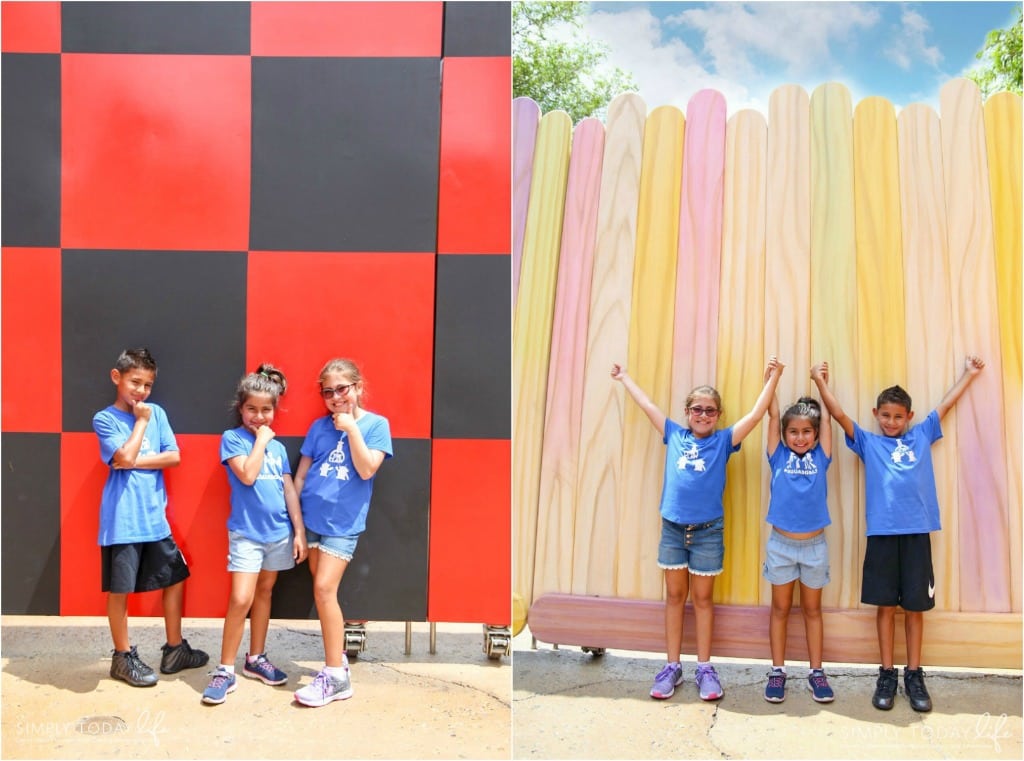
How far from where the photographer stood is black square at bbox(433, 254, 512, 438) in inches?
113

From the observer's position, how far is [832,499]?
2727mm

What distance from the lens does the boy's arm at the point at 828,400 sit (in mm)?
2652

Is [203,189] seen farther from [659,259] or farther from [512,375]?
[659,259]

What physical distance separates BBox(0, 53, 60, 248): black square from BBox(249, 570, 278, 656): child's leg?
1.48 metres

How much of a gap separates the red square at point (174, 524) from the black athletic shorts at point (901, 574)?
2.29 meters

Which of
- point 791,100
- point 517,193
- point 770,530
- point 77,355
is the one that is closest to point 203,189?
point 77,355

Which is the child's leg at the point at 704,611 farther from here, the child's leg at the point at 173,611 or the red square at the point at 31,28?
the red square at the point at 31,28

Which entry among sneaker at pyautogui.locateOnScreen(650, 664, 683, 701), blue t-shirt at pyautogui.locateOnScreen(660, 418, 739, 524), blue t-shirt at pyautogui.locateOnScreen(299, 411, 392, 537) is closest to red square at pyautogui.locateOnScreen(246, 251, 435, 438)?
blue t-shirt at pyautogui.locateOnScreen(299, 411, 392, 537)

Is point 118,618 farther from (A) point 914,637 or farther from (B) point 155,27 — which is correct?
(A) point 914,637

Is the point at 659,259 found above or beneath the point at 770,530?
above

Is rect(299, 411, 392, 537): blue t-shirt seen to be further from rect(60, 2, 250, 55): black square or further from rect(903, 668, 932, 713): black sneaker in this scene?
rect(903, 668, 932, 713): black sneaker

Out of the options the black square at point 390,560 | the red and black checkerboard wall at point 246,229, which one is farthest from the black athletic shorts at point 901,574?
the black square at point 390,560

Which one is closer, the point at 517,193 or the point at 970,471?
the point at 970,471

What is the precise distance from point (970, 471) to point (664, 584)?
3.70 ft
